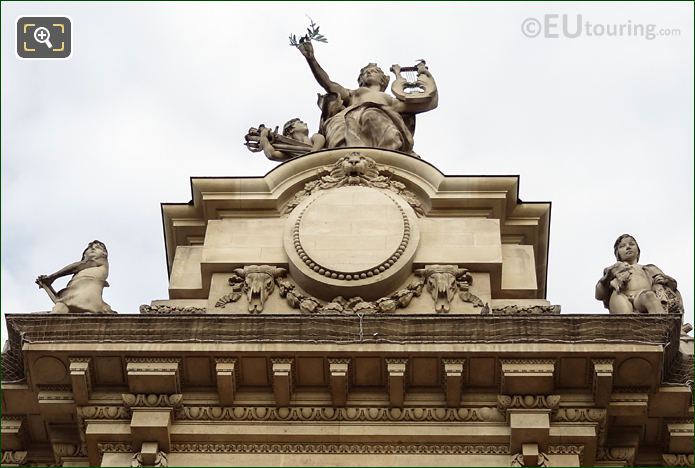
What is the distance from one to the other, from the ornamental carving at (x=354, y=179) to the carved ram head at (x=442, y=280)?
6.22 ft

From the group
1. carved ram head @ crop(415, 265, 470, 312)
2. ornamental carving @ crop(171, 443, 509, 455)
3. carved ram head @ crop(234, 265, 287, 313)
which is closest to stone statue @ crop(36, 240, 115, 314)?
carved ram head @ crop(234, 265, 287, 313)

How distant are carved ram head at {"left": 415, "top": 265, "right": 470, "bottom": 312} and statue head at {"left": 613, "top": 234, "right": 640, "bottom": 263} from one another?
2.35 m

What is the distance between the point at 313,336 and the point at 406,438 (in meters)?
1.90

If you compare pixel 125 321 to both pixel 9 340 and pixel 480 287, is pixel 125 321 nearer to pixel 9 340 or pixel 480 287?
pixel 9 340

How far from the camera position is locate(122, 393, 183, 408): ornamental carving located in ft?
79.2

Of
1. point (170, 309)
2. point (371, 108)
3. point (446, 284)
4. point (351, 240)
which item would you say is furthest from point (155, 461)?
point (371, 108)

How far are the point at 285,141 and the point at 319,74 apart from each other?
1.67 meters

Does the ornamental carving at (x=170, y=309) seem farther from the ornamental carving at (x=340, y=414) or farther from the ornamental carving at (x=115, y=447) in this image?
the ornamental carving at (x=115, y=447)

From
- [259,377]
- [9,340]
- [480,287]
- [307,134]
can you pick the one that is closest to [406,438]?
[259,377]

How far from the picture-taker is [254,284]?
1066 inches

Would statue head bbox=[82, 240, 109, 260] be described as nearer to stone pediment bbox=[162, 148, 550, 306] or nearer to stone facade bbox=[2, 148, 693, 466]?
stone pediment bbox=[162, 148, 550, 306]

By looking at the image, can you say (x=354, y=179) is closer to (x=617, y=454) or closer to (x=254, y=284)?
(x=254, y=284)

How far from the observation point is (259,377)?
958 inches

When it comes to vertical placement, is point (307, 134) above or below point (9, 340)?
above
